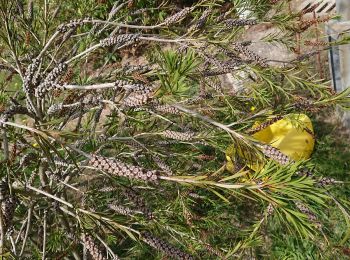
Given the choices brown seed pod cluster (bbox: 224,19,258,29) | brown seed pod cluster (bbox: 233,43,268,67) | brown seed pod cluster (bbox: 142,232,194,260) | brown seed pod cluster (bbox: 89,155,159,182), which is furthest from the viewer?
brown seed pod cluster (bbox: 224,19,258,29)

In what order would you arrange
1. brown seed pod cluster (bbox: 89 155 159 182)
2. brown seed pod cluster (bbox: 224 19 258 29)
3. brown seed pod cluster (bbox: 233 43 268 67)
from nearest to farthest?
brown seed pod cluster (bbox: 89 155 159 182) < brown seed pod cluster (bbox: 233 43 268 67) < brown seed pod cluster (bbox: 224 19 258 29)

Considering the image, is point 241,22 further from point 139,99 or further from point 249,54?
point 139,99

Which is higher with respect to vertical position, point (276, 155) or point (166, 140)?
point (276, 155)

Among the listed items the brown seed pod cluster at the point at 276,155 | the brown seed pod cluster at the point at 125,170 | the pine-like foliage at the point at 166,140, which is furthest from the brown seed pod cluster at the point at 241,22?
the brown seed pod cluster at the point at 125,170

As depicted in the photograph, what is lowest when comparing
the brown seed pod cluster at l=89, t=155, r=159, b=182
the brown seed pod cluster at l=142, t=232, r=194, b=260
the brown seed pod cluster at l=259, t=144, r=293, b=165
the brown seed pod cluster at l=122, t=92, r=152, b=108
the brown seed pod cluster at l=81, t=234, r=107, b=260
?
the brown seed pod cluster at l=142, t=232, r=194, b=260

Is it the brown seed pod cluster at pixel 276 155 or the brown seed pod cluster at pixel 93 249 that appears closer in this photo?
the brown seed pod cluster at pixel 276 155

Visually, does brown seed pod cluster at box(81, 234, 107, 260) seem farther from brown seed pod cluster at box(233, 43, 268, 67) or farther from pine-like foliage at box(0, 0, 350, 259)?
brown seed pod cluster at box(233, 43, 268, 67)

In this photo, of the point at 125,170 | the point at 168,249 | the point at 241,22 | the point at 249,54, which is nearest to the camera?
the point at 125,170

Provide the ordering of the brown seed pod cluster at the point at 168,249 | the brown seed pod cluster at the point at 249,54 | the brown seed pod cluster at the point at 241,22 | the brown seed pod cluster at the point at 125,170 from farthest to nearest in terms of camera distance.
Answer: the brown seed pod cluster at the point at 241,22 < the brown seed pod cluster at the point at 249,54 < the brown seed pod cluster at the point at 168,249 < the brown seed pod cluster at the point at 125,170

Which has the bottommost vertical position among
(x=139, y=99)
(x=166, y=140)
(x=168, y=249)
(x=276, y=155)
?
(x=166, y=140)

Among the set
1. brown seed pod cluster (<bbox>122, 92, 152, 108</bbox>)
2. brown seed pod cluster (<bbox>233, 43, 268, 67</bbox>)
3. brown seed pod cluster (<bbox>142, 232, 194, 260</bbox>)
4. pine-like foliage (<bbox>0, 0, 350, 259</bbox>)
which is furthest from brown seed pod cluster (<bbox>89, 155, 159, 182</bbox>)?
brown seed pod cluster (<bbox>233, 43, 268, 67</bbox>)

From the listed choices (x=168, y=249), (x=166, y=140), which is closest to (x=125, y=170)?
(x=168, y=249)

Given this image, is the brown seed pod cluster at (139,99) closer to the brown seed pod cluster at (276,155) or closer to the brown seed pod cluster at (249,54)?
the brown seed pod cluster at (276,155)

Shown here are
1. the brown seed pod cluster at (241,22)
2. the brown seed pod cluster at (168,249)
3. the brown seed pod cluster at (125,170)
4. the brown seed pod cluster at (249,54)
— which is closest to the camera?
the brown seed pod cluster at (125,170)
